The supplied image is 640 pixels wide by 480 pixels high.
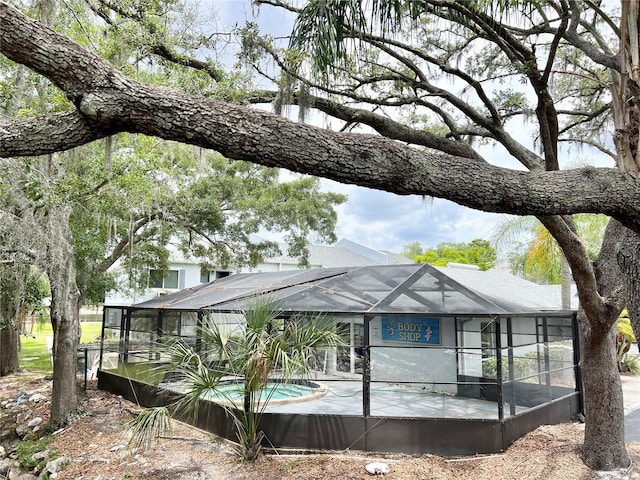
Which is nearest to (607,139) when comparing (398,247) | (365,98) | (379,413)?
(365,98)

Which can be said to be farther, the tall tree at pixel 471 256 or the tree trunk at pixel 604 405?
the tall tree at pixel 471 256

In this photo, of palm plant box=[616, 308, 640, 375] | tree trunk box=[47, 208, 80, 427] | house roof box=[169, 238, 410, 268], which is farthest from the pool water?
house roof box=[169, 238, 410, 268]

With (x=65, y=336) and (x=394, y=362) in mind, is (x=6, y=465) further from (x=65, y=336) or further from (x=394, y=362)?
(x=394, y=362)

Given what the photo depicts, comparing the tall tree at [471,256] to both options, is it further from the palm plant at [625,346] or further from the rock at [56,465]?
the rock at [56,465]

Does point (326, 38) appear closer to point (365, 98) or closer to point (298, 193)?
point (365, 98)

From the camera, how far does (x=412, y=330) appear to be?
1000 centimetres

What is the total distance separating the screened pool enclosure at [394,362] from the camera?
6504 mm

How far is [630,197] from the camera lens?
290cm

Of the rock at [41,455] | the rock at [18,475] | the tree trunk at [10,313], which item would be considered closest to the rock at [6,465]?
the rock at [18,475]

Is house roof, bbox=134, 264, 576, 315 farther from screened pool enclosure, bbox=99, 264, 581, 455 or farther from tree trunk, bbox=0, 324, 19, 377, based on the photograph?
tree trunk, bbox=0, 324, 19, 377

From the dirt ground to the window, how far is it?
5273 millimetres

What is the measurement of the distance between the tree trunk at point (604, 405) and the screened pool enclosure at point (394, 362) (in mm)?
1036

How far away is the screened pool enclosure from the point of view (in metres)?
6.50

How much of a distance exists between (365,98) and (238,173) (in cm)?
602
